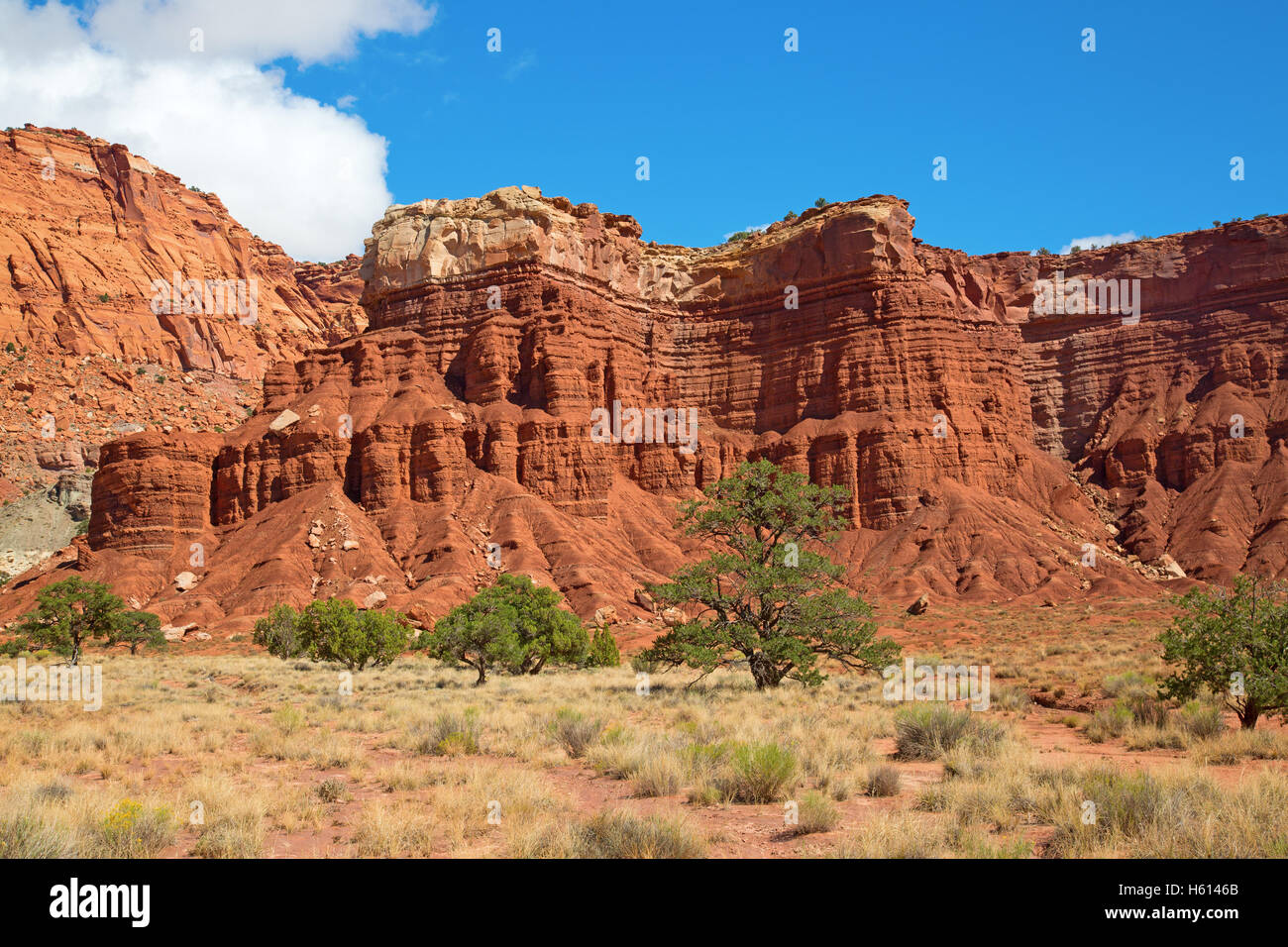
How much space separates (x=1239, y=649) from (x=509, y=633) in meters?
22.3

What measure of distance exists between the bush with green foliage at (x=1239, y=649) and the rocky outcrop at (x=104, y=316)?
98.5 m

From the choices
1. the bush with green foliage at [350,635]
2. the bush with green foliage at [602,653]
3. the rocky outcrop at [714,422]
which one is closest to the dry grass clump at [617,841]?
the bush with green foliage at [602,653]

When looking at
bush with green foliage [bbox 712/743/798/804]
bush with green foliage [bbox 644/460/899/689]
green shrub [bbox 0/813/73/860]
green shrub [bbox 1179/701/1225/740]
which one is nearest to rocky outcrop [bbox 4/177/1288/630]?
bush with green foliage [bbox 644/460/899/689]

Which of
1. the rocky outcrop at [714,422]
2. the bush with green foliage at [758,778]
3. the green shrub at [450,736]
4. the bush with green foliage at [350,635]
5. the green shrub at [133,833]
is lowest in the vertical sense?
the bush with green foliage at [350,635]

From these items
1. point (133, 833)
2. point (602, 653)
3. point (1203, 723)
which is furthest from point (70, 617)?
point (1203, 723)

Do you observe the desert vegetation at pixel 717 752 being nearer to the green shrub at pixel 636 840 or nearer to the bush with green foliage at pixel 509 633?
the green shrub at pixel 636 840

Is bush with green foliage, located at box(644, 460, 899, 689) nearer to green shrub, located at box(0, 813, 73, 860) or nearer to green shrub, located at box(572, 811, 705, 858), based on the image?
green shrub, located at box(572, 811, 705, 858)

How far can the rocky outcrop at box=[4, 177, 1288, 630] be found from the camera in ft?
219

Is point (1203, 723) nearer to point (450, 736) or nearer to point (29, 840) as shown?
point (450, 736)

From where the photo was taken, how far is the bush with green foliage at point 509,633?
30.5m

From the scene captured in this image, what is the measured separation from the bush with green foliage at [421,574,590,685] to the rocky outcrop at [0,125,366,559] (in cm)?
7403

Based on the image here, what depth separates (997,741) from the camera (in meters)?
13.0

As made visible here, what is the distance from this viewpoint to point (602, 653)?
39469 millimetres
